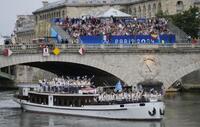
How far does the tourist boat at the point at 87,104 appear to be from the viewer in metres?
72.8

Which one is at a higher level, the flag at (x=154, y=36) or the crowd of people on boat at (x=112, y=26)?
the crowd of people on boat at (x=112, y=26)

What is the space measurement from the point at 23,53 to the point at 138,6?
2660 inches

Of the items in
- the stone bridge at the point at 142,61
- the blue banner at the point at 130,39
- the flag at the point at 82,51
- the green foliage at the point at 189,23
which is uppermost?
the green foliage at the point at 189,23

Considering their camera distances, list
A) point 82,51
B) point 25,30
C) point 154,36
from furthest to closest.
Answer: point 25,30, point 154,36, point 82,51

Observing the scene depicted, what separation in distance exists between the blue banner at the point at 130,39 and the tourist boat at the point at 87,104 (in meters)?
10.7

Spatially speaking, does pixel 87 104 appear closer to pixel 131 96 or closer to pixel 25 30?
pixel 131 96

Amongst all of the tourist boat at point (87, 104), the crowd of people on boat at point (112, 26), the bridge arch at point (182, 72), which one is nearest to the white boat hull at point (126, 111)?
the tourist boat at point (87, 104)

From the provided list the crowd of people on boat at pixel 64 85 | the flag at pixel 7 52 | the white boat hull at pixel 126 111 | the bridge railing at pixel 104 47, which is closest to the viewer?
the white boat hull at pixel 126 111

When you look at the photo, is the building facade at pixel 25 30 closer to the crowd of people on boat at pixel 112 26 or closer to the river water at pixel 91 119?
the crowd of people on boat at pixel 112 26

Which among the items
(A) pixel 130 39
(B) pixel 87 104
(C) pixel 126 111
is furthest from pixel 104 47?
(C) pixel 126 111

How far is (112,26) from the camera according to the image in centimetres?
9644

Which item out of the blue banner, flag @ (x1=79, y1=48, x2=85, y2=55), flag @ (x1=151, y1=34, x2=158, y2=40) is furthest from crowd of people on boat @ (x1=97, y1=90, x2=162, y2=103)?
flag @ (x1=151, y1=34, x2=158, y2=40)

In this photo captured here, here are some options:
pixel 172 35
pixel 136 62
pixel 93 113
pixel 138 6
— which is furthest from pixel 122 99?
pixel 138 6

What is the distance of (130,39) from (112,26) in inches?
177
